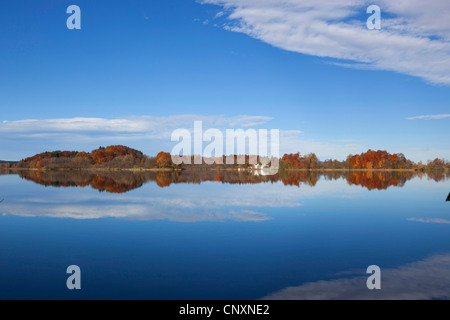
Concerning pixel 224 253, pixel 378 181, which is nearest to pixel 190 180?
pixel 378 181

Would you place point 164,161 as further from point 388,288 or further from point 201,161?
point 388,288

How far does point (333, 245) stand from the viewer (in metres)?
12.1

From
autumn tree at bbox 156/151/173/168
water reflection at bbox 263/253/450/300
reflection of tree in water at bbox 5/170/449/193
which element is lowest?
water reflection at bbox 263/253/450/300

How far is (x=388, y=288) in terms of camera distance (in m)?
7.82

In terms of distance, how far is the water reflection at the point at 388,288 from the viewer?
7324 mm

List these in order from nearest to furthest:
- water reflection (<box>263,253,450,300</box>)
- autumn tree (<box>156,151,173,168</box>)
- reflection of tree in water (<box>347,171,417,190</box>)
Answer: water reflection (<box>263,253,450,300</box>), reflection of tree in water (<box>347,171,417,190</box>), autumn tree (<box>156,151,173,168</box>)

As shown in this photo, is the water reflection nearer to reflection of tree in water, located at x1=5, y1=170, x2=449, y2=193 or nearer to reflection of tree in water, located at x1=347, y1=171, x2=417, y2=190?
reflection of tree in water, located at x1=5, y1=170, x2=449, y2=193

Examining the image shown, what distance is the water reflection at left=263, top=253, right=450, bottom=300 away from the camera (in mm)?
7324

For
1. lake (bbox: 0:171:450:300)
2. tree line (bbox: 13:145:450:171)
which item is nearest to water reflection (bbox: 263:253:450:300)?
lake (bbox: 0:171:450:300)

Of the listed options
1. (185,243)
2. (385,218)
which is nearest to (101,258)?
(185,243)

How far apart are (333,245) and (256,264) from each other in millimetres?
3675

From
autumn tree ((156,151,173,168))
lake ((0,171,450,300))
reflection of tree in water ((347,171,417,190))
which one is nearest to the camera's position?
lake ((0,171,450,300))

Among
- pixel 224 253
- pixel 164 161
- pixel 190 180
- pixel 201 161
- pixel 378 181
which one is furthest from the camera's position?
pixel 201 161

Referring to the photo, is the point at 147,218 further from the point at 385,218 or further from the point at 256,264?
the point at 385,218
